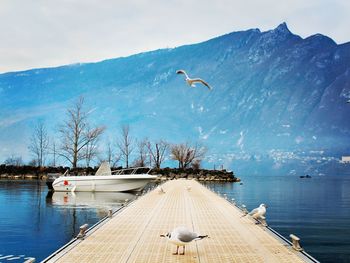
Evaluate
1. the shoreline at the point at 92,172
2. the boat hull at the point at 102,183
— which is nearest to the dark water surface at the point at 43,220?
the boat hull at the point at 102,183

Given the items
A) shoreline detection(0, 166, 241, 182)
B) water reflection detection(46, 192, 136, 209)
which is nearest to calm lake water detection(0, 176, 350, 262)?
water reflection detection(46, 192, 136, 209)

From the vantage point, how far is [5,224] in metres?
29.5

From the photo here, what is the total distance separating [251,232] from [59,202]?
2650cm

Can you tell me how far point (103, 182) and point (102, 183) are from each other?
0.55 feet

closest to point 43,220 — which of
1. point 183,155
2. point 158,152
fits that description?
point 158,152

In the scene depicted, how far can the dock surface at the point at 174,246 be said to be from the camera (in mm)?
15156

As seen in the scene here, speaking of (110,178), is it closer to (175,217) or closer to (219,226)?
(175,217)

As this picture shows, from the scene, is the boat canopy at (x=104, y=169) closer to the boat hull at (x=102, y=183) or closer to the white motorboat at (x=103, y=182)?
the white motorboat at (x=103, y=182)

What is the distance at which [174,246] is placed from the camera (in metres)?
16.4

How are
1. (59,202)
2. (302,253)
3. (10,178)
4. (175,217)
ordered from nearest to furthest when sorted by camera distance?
(302,253)
(175,217)
(59,202)
(10,178)

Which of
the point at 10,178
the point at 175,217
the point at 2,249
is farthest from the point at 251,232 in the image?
the point at 10,178

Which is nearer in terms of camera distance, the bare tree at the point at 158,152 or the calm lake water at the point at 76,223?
the calm lake water at the point at 76,223

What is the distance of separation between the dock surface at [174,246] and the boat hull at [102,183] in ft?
83.9

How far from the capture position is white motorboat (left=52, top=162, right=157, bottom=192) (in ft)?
174
